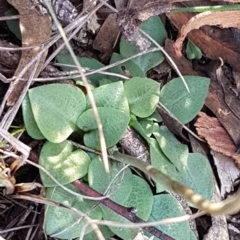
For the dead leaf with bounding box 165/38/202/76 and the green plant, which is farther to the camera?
the dead leaf with bounding box 165/38/202/76

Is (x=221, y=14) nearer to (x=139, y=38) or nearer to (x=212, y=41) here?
(x=212, y=41)

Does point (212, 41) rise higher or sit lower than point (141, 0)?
lower

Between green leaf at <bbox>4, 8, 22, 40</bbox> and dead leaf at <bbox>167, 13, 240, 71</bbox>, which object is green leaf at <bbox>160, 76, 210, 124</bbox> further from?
green leaf at <bbox>4, 8, 22, 40</bbox>

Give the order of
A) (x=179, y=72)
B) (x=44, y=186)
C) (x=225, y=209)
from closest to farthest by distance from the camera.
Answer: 1. (x=225, y=209)
2. (x=44, y=186)
3. (x=179, y=72)

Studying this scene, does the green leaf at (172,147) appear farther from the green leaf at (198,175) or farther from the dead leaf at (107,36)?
the dead leaf at (107,36)

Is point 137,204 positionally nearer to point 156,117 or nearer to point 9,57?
point 156,117

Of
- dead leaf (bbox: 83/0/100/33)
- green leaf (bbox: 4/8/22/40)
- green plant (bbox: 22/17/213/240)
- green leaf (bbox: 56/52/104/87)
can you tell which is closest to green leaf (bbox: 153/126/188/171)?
green plant (bbox: 22/17/213/240)

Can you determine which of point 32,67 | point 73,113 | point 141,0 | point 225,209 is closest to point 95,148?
point 73,113
